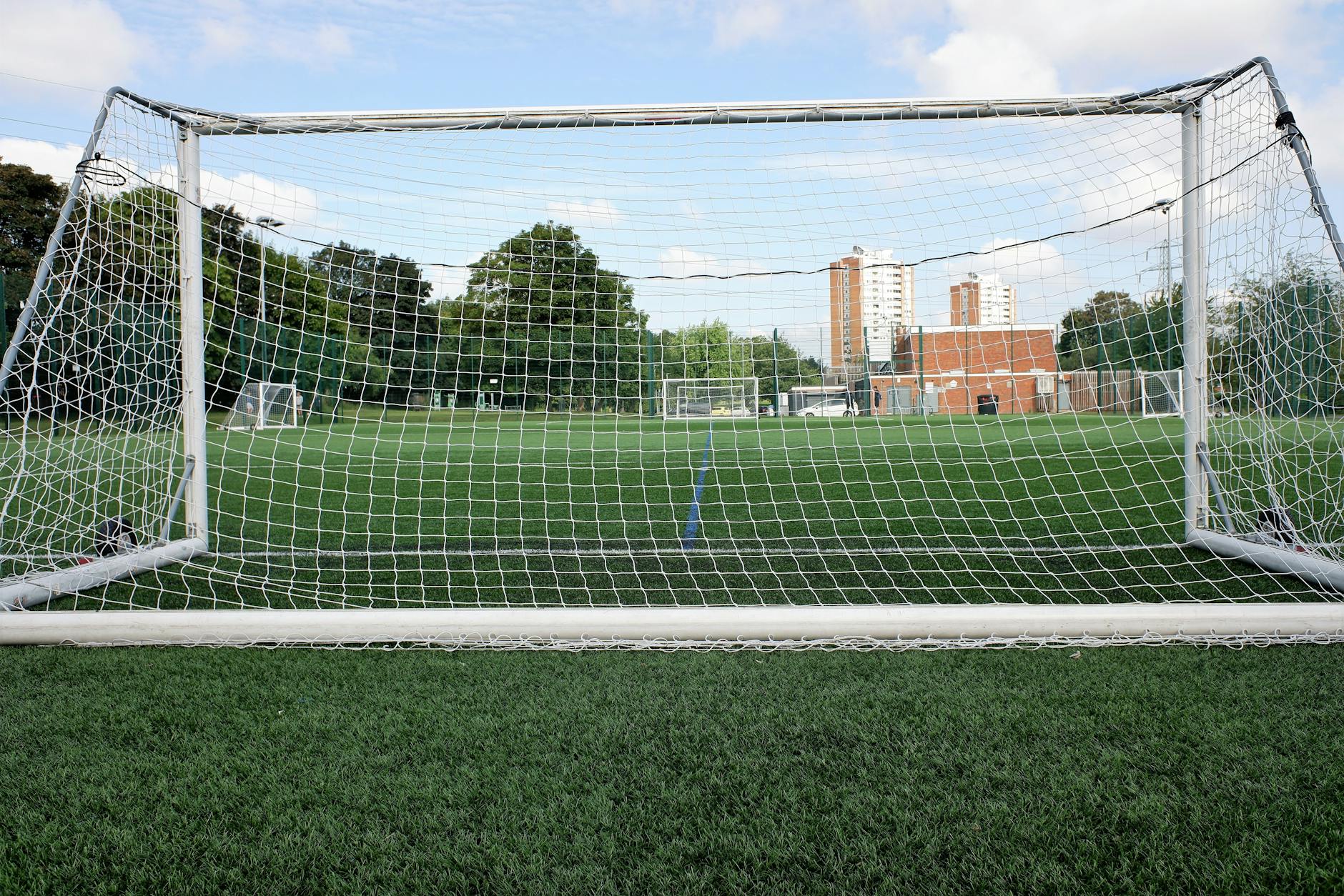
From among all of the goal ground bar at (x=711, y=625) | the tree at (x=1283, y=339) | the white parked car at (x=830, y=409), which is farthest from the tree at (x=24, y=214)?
the tree at (x=1283, y=339)

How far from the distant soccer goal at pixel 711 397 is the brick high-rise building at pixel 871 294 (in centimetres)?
169

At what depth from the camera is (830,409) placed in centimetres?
809

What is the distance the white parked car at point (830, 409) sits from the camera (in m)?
7.84

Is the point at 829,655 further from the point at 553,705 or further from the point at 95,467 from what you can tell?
the point at 95,467

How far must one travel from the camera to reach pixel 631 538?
4906 millimetres

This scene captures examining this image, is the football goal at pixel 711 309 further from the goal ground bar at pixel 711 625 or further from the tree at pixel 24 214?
the tree at pixel 24 214

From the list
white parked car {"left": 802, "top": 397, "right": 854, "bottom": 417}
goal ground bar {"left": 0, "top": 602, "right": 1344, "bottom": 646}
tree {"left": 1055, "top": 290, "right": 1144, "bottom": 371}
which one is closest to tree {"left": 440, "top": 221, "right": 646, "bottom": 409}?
white parked car {"left": 802, "top": 397, "right": 854, "bottom": 417}

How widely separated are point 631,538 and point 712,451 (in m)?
5.63

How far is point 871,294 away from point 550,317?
2157 mm

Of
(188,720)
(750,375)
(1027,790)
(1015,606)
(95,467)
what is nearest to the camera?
(1027,790)

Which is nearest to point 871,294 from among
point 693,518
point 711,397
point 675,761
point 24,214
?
point 693,518

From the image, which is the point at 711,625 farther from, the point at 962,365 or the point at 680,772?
the point at 962,365

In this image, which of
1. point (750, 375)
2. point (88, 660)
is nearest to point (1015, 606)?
point (88, 660)

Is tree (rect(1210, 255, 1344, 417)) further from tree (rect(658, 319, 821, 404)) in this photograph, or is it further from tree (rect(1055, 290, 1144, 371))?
tree (rect(658, 319, 821, 404))
